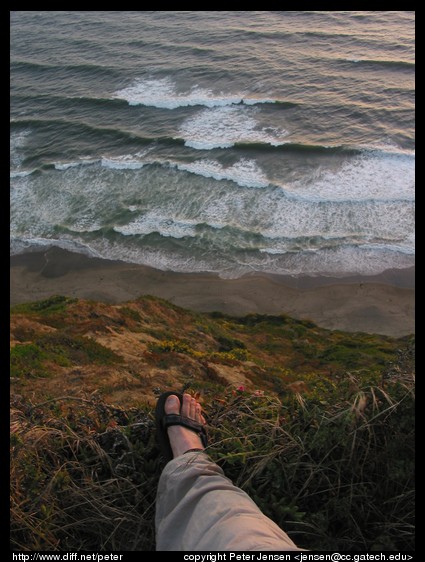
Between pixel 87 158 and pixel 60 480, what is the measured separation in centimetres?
1473

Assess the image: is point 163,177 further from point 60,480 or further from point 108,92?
point 60,480

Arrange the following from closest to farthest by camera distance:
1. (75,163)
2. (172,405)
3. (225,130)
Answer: (172,405), (75,163), (225,130)

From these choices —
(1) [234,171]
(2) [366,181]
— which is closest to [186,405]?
(2) [366,181]

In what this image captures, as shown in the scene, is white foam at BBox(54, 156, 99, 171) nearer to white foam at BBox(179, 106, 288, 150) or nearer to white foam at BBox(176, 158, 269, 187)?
white foam at BBox(176, 158, 269, 187)

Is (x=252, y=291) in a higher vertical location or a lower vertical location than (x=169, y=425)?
lower

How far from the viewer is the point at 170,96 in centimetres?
1895

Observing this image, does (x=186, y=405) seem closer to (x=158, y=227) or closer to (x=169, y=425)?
(x=169, y=425)

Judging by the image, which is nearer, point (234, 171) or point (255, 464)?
point (255, 464)

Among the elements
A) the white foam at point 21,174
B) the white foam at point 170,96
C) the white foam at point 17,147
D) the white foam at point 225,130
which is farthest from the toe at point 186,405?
the white foam at point 170,96

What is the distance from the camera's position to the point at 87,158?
16469 millimetres

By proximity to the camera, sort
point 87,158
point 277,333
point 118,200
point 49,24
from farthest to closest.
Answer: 1. point 49,24
2. point 87,158
3. point 118,200
4. point 277,333

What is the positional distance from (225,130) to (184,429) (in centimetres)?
1460

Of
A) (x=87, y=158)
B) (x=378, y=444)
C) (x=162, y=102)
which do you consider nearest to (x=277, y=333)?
(x=378, y=444)

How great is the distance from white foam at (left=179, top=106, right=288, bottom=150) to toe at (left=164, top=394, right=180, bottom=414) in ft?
42.3
